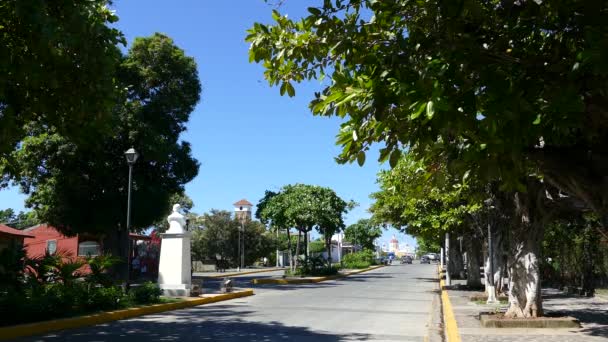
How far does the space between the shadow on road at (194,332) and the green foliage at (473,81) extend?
6233 millimetres

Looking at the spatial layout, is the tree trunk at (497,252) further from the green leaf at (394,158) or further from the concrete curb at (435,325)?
the green leaf at (394,158)

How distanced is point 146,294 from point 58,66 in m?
9.21

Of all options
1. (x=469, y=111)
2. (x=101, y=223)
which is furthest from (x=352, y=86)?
(x=101, y=223)

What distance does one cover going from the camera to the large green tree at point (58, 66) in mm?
8130

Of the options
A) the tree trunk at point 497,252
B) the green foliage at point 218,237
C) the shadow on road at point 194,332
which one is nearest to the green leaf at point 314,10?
the shadow on road at point 194,332

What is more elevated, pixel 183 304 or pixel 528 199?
pixel 528 199

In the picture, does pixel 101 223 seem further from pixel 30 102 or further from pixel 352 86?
pixel 352 86

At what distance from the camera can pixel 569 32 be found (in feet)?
15.1

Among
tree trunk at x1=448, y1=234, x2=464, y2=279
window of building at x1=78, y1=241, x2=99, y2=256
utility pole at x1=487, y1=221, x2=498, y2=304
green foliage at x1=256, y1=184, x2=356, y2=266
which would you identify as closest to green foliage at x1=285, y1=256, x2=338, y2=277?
green foliage at x1=256, y1=184, x2=356, y2=266

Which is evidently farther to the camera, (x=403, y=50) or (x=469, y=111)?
(x=403, y=50)

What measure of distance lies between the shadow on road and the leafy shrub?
7.84ft

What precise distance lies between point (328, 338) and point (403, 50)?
23.8 ft

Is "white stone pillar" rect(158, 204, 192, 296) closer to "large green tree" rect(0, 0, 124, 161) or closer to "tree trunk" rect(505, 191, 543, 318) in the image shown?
"large green tree" rect(0, 0, 124, 161)

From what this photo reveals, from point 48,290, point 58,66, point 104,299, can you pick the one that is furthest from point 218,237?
point 58,66
